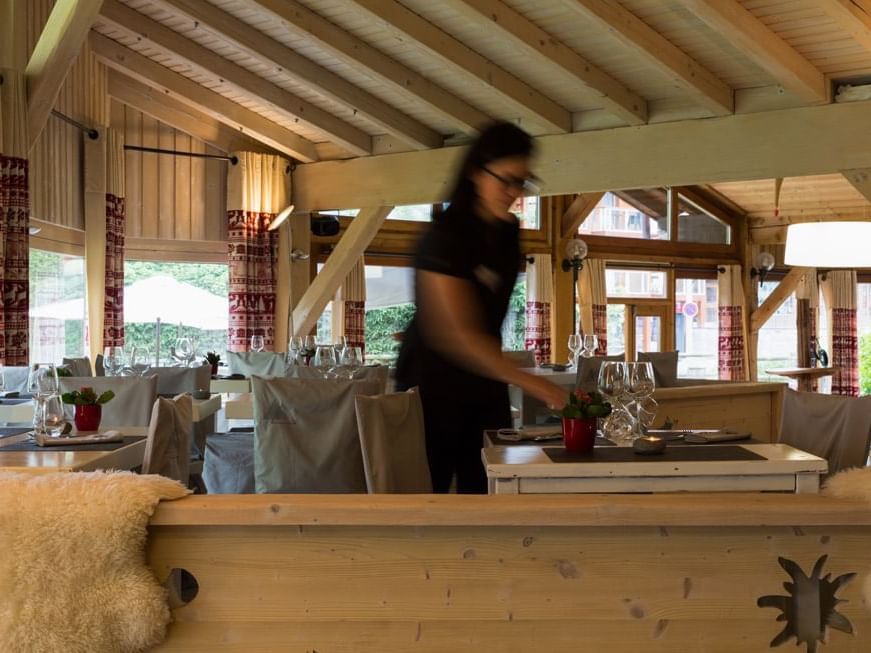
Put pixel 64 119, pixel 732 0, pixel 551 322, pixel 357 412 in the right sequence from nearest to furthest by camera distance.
→ pixel 357 412 → pixel 732 0 → pixel 64 119 → pixel 551 322

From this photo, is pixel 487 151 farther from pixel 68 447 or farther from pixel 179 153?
pixel 179 153

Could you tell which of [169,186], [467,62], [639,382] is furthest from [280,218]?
[639,382]

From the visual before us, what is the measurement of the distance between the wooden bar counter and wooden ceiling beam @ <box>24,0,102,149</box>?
637 centimetres

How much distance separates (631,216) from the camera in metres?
14.6

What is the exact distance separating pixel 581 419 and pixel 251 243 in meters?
8.40

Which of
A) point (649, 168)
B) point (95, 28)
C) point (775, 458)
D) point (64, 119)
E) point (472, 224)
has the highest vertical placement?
point (95, 28)

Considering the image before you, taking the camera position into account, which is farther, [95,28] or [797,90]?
[95,28]

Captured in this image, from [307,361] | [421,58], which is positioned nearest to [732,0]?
[421,58]

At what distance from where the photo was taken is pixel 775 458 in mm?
2414

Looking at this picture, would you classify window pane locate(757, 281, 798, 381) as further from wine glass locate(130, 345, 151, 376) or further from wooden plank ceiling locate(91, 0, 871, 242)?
wine glass locate(130, 345, 151, 376)

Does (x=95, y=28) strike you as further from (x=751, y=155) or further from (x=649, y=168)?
(x=751, y=155)

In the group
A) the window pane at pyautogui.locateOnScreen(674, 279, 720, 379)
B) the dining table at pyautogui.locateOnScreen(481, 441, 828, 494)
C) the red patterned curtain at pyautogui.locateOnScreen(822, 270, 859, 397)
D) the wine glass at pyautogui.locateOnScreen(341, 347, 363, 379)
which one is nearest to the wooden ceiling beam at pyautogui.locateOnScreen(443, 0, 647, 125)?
the wine glass at pyautogui.locateOnScreen(341, 347, 363, 379)

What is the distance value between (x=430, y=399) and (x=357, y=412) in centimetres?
67

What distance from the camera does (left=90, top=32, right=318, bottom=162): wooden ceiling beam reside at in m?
9.26
